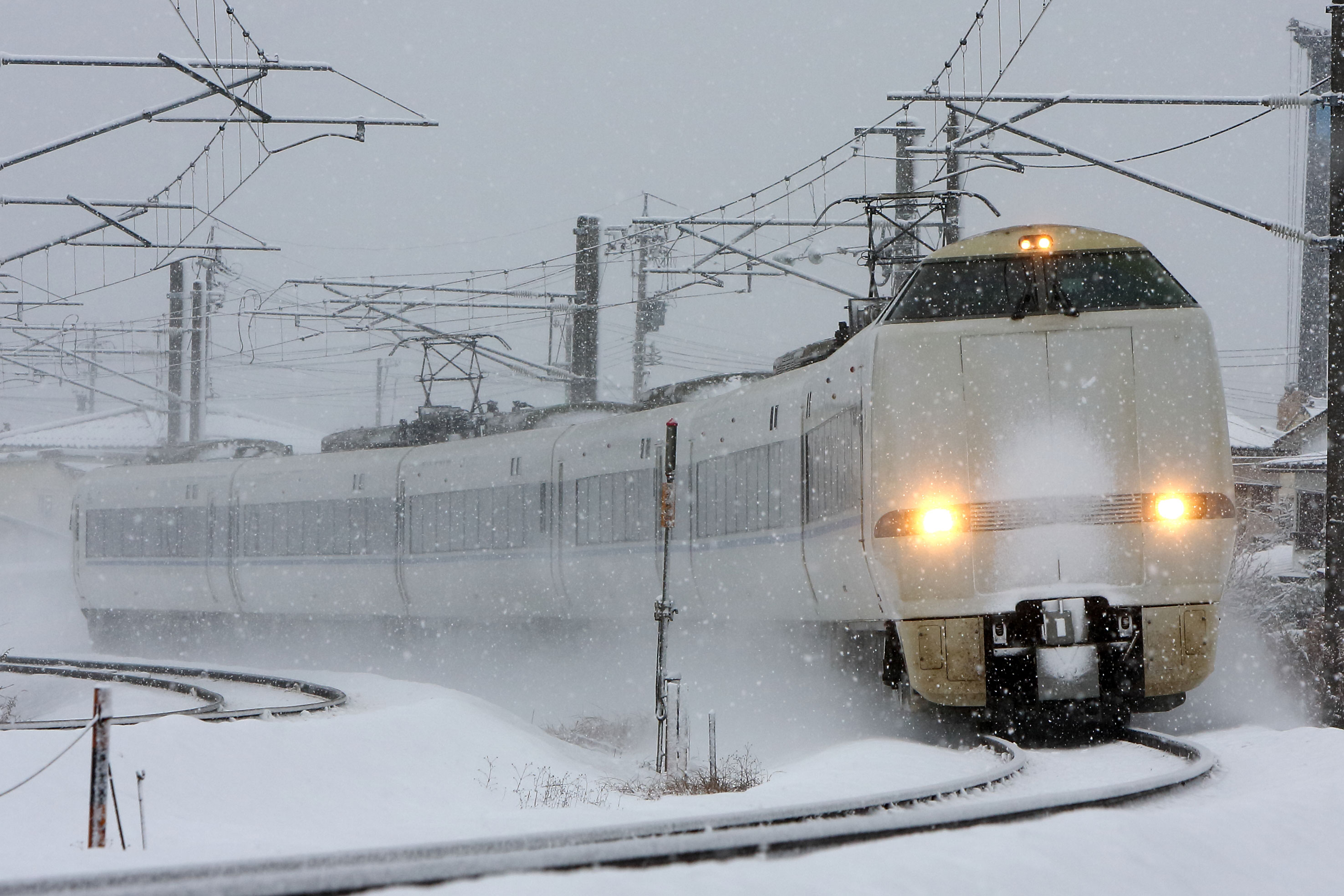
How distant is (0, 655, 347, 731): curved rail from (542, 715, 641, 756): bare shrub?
2.71 metres

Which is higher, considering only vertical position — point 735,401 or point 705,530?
point 735,401

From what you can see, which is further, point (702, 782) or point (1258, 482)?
point (1258, 482)

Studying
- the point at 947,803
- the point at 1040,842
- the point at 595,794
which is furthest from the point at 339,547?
the point at 1040,842

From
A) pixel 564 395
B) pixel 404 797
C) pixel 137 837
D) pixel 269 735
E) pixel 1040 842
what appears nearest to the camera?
pixel 1040 842

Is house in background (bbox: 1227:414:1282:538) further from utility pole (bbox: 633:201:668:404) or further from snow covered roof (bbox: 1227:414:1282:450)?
utility pole (bbox: 633:201:668:404)

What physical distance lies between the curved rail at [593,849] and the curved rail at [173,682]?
719 cm

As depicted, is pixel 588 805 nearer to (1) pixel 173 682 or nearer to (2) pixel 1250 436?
(1) pixel 173 682

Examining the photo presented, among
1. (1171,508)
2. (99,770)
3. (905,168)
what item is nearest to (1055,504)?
(1171,508)

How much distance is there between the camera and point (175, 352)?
39875 millimetres

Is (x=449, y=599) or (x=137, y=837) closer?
(x=137, y=837)

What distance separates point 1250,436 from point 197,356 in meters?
30.3

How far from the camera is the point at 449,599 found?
2184 cm

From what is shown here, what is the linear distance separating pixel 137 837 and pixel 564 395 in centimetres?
2709

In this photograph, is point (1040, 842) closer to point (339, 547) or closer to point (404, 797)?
point (404, 797)
